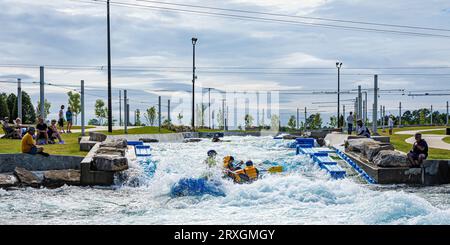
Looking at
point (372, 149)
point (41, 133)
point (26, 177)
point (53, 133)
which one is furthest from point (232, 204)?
point (53, 133)

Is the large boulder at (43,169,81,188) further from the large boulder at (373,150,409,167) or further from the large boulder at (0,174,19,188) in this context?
the large boulder at (373,150,409,167)

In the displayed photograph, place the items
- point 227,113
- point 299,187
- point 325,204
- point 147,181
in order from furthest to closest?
point 227,113 → point 147,181 → point 299,187 → point 325,204

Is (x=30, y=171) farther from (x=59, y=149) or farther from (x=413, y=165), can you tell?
(x=413, y=165)

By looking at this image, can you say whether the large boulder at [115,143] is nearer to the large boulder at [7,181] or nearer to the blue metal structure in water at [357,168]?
the large boulder at [7,181]

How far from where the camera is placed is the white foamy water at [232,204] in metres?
11.8

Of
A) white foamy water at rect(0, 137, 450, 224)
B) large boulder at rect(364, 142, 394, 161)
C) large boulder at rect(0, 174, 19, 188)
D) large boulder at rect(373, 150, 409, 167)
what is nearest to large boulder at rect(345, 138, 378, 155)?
large boulder at rect(364, 142, 394, 161)

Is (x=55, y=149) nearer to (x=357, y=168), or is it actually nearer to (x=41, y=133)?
(x=41, y=133)

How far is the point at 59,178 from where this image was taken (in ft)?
58.0

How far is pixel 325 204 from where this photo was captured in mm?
13594

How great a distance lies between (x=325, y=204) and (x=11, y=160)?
12.2 m

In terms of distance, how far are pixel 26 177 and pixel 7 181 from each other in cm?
68

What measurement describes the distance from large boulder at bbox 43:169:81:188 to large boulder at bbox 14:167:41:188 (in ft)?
0.96

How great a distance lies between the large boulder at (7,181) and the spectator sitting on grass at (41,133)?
680 centimetres
